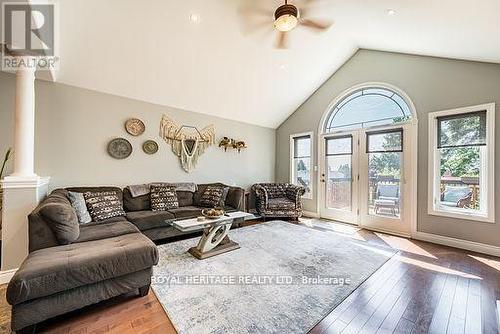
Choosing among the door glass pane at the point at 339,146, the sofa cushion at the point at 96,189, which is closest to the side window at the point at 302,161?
the door glass pane at the point at 339,146

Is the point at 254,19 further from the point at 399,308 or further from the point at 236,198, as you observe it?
the point at 399,308

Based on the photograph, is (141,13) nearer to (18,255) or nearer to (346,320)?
(18,255)

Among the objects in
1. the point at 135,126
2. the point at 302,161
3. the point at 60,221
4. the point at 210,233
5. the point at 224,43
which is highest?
the point at 224,43

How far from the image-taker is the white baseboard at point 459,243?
3.19 m

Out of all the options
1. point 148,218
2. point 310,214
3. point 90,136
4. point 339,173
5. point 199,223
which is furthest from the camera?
point 310,214

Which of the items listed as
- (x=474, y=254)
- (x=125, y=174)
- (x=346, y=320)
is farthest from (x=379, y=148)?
(x=125, y=174)

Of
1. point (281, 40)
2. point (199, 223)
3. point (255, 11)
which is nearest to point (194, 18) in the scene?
point (255, 11)

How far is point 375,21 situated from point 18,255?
Answer: 5671 mm

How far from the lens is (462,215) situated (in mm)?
3463

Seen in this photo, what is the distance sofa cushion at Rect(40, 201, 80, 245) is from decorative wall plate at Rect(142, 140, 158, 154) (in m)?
2.20

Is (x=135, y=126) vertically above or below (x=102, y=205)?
above

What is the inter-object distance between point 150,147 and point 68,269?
2990 mm

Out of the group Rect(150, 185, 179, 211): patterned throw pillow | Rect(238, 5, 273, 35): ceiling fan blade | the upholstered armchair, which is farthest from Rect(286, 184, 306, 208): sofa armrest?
Rect(238, 5, 273, 35): ceiling fan blade

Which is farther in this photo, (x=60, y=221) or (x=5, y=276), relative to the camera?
(x=5, y=276)
